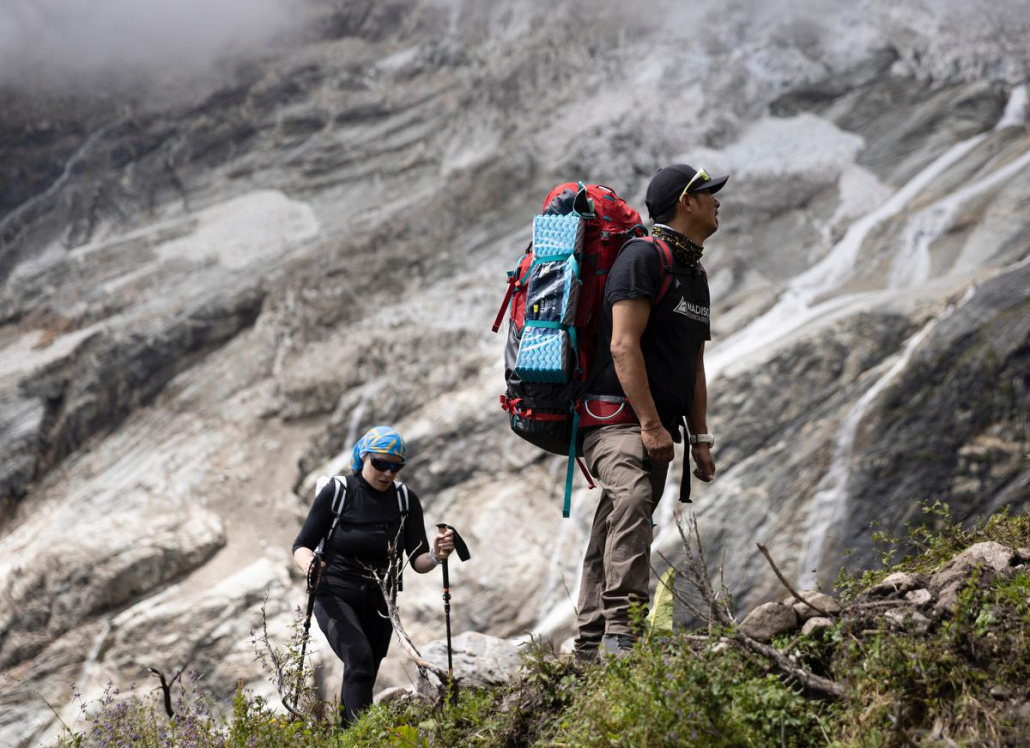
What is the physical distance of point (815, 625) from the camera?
369 cm

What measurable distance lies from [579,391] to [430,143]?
2029 cm

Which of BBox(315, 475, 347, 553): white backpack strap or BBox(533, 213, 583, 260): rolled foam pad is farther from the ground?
BBox(533, 213, 583, 260): rolled foam pad

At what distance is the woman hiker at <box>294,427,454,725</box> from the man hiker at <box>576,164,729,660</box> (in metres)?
1.33

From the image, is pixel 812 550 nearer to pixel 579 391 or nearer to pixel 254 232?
pixel 579 391

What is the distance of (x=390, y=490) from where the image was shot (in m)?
5.59

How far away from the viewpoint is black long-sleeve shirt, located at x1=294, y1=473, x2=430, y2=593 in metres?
5.33

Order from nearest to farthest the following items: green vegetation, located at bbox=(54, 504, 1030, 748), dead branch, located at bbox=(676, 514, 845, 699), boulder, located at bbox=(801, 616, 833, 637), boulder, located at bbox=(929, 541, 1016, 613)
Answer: green vegetation, located at bbox=(54, 504, 1030, 748)
dead branch, located at bbox=(676, 514, 845, 699)
boulder, located at bbox=(929, 541, 1016, 613)
boulder, located at bbox=(801, 616, 833, 637)

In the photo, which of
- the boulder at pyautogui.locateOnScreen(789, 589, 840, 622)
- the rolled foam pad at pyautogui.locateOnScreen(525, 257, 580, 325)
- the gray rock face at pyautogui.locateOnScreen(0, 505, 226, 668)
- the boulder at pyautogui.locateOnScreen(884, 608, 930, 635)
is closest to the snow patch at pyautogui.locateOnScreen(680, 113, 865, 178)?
the gray rock face at pyautogui.locateOnScreen(0, 505, 226, 668)

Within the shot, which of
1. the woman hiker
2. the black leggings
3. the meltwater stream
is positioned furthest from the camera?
the meltwater stream

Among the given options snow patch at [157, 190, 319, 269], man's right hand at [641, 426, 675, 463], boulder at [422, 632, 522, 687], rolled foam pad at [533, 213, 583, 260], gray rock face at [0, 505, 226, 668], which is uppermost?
rolled foam pad at [533, 213, 583, 260]

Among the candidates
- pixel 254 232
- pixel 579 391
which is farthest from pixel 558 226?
pixel 254 232

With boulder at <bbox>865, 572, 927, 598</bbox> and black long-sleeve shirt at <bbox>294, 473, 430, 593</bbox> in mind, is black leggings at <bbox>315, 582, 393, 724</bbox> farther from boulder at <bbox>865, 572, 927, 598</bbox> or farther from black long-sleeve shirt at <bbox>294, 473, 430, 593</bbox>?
boulder at <bbox>865, 572, 927, 598</bbox>


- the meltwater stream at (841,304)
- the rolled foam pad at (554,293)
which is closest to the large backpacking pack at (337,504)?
the rolled foam pad at (554,293)

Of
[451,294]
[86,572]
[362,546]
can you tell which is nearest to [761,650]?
[362,546]
